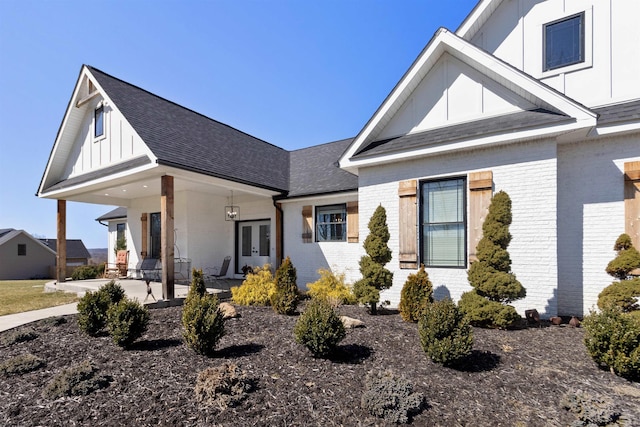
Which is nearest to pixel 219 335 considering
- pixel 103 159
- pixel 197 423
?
pixel 197 423

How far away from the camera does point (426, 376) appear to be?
159 inches

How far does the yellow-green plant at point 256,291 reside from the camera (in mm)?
8328

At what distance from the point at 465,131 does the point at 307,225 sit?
19.6ft

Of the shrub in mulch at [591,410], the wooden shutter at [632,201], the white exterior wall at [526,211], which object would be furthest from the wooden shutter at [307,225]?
the shrub in mulch at [591,410]

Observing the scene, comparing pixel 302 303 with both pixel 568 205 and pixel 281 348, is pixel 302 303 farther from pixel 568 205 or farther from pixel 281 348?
pixel 568 205

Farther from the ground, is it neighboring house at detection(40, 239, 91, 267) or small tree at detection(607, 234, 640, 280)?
small tree at detection(607, 234, 640, 280)

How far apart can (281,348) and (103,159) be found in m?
9.37

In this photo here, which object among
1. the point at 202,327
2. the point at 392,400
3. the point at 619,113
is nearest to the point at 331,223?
the point at 202,327

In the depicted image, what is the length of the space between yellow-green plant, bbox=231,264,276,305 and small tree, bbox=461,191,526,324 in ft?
15.1

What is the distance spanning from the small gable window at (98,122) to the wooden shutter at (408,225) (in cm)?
980

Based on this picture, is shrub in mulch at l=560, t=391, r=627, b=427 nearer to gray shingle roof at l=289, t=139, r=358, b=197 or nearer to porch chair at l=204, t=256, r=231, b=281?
gray shingle roof at l=289, t=139, r=358, b=197

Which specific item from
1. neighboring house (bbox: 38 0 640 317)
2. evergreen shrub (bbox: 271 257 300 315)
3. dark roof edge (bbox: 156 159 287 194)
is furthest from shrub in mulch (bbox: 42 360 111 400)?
dark roof edge (bbox: 156 159 287 194)

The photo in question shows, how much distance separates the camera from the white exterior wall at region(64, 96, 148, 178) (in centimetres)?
→ 972

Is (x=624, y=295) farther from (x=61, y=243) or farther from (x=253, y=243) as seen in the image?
(x=61, y=243)
